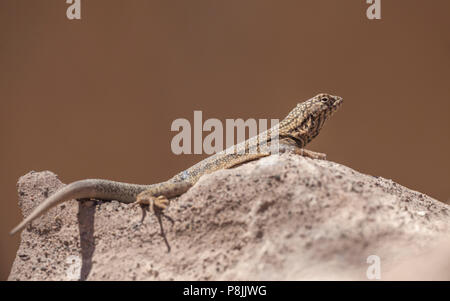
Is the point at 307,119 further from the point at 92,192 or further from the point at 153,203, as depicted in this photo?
Answer: the point at 92,192

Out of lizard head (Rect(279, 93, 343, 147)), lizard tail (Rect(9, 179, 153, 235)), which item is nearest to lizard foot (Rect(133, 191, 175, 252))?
lizard tail (Rect(9, 179, 153, 235))

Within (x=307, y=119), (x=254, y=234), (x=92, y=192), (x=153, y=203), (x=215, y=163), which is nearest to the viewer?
(x=254, y=234)

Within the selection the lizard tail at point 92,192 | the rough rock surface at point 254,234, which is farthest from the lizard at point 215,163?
the rough rock surface at point 254,234

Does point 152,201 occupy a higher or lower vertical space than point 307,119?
lower

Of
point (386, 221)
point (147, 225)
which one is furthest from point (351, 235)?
point (147, 225)

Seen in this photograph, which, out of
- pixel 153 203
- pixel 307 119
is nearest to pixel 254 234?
pixel 153 203
